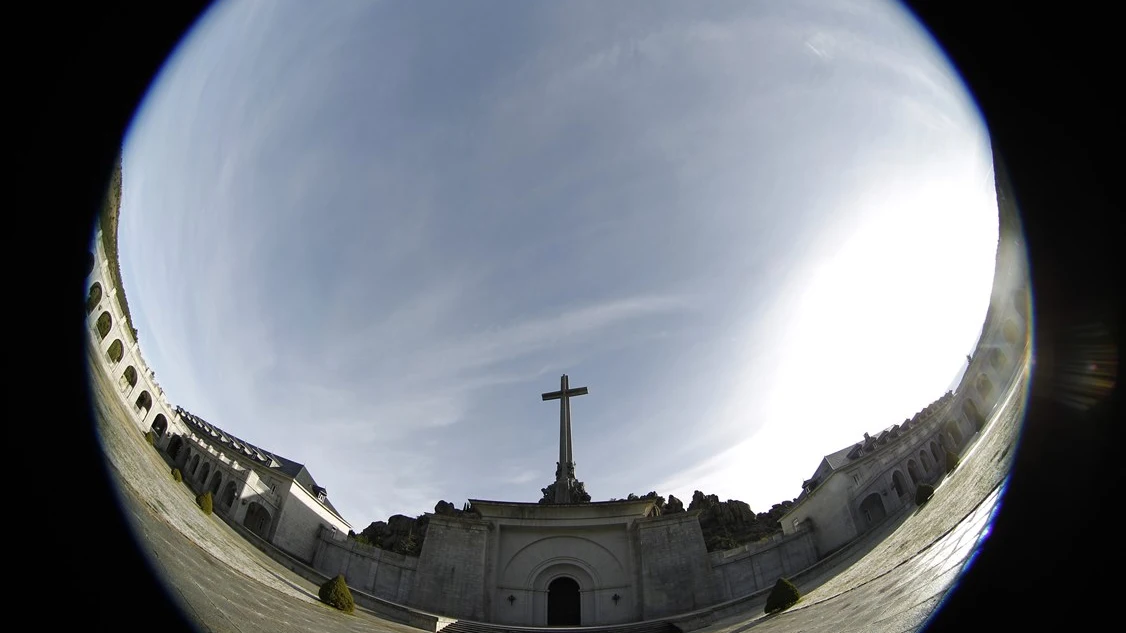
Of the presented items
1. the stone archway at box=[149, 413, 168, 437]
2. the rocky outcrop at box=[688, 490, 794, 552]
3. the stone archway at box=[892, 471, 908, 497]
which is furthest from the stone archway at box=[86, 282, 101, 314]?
the rocky outcrop at box=[688, 490, 794, 552]

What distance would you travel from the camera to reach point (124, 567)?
2531mm

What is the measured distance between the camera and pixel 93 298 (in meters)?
2.64

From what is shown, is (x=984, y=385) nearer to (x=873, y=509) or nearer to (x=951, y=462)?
(x=951, y=462)

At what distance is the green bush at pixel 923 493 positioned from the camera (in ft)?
16.2

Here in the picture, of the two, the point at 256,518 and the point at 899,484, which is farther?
the point at 256,518

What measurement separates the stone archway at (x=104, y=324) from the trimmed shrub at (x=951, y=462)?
20.8 ft

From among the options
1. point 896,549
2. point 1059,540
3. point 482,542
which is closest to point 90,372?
point 1059,540

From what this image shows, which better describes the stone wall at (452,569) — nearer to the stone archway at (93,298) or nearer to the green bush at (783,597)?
the green bush at (783,597)

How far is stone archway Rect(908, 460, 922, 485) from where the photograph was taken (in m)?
5.48

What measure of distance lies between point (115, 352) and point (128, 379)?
1.26 ft

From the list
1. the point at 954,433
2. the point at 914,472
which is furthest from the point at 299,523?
the point at 954,433

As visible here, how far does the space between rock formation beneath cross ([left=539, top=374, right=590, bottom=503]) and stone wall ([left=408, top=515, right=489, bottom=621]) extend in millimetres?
5213

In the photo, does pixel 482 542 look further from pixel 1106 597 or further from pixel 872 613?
pixel 1106 597

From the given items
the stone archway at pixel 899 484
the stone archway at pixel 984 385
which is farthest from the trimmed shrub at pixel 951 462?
the stone archway at pixel 899 484
